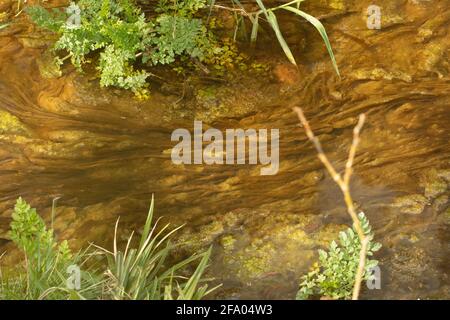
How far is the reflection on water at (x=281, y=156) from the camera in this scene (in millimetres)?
2824

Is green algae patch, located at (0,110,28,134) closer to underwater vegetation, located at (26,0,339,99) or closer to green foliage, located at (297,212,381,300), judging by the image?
underwater vegetation, located at (26,0,339,99)

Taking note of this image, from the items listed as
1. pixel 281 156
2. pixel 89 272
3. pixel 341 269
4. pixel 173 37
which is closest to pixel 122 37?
pixel 173 37

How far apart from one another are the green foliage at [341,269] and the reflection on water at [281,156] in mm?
106

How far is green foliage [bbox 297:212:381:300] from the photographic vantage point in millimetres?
2574

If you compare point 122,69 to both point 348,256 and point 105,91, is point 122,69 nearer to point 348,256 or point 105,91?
point 105,91

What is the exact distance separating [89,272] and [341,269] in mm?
940

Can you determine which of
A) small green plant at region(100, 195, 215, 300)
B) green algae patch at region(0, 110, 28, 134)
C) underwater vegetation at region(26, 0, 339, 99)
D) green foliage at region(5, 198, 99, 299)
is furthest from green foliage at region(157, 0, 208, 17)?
green foliage at region(5, 198, 99, 299)

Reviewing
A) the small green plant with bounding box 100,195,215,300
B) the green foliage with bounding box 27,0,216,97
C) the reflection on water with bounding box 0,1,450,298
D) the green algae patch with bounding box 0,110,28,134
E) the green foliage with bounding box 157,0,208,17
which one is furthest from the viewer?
the green foliage with bounding box 157,0,208,17

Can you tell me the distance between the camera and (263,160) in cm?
320

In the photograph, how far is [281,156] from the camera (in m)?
3.19

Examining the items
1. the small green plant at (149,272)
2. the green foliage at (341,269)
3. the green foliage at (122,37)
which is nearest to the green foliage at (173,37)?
the green foliage at (122,37)

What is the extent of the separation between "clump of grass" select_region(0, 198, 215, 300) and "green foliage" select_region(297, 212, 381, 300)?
415 mm

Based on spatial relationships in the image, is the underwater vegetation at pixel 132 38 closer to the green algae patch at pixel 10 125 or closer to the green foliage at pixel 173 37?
the green foliage at pixel 173 37
